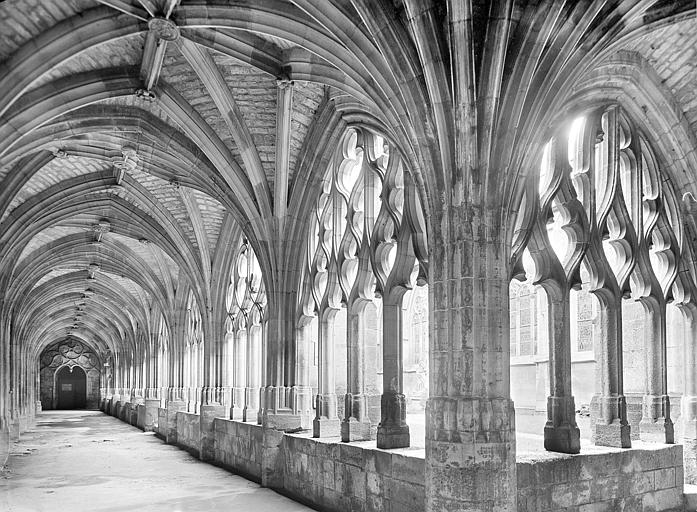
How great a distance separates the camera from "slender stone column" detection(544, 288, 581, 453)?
7848 mm

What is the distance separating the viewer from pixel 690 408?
8.98 metres

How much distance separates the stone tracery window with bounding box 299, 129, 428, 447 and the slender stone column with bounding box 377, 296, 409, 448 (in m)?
0.01

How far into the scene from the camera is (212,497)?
11.3 metres

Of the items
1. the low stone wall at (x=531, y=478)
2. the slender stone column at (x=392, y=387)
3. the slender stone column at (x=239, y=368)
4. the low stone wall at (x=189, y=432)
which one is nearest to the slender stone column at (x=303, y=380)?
the low stone wall at (x=531, y=478)

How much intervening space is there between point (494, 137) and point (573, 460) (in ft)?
10.8

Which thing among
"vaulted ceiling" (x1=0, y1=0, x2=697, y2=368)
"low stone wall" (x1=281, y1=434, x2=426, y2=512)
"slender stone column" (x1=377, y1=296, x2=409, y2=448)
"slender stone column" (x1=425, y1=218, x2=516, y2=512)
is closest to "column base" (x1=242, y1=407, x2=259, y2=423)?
"low stone wall" (x1=281, y1=434, x2=426, y2=512)

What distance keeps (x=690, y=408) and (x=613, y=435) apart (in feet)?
4.15

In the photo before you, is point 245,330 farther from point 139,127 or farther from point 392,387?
point 392,387

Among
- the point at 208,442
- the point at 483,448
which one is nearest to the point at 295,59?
the point at 483,448

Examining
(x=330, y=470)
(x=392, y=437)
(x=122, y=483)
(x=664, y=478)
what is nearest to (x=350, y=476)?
(x=330, y=470)

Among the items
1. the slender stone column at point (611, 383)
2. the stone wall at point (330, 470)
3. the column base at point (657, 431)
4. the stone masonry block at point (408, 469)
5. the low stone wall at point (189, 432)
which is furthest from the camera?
the low stone wall at point (189, 432)

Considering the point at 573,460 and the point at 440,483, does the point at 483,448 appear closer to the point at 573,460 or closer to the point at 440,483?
the point at 440,483

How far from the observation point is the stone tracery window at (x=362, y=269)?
30.1ft

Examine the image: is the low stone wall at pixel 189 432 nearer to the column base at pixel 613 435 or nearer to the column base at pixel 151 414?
the column base at pixel 151 414
